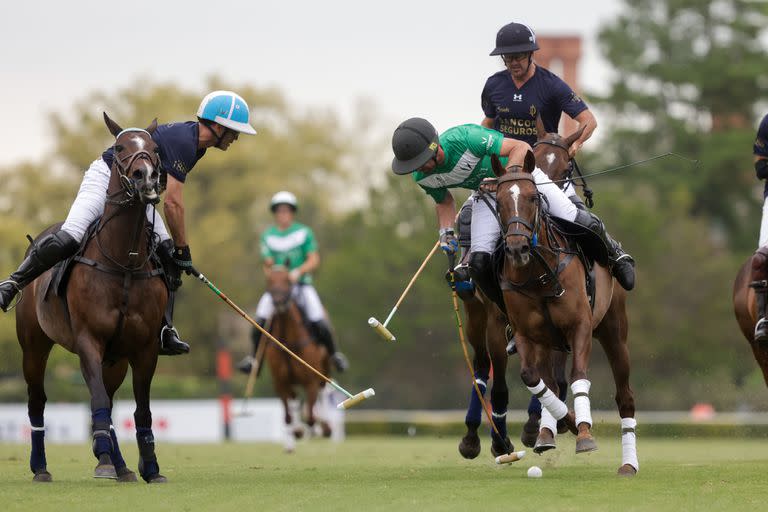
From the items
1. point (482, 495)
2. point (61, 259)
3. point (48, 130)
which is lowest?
point (482, 495)

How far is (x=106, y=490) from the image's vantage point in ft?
32.0

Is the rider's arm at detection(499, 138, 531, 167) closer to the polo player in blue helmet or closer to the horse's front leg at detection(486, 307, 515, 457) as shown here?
the horse's front leg at detection(486, 307, 515, 457)

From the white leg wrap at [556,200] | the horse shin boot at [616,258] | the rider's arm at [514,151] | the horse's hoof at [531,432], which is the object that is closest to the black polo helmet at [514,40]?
the rider's arm at [514,151]

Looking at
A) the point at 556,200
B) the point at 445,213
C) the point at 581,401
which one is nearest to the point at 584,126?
the point at 556,200

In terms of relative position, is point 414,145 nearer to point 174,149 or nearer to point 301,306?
point 174,149

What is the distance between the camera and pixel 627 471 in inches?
432

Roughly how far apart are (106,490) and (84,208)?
2288 millimetres

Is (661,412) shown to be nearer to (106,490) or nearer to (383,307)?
(383,307)

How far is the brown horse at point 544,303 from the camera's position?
33.6 feet

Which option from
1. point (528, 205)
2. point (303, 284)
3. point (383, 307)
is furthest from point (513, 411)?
point (528, 205)

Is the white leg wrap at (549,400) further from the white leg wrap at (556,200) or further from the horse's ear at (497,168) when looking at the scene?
the horse's ear at (497,168)

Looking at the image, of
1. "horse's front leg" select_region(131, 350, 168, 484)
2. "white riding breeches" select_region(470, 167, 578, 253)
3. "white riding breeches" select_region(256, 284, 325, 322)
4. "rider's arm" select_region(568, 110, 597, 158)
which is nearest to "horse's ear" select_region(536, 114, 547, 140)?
"rider's arm" select_region(568, 110, 597, 158)

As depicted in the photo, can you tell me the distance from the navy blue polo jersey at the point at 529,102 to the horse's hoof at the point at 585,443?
3.43 m

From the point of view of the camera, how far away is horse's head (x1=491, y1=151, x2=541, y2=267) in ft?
32.8
